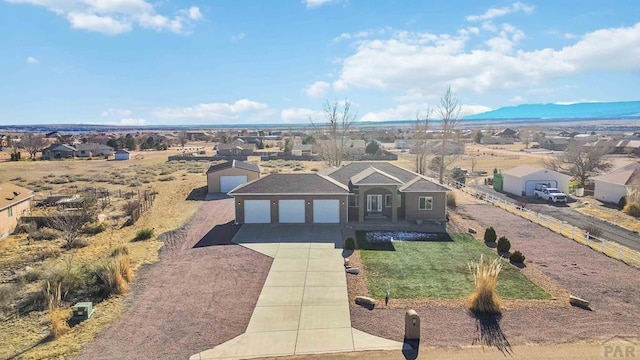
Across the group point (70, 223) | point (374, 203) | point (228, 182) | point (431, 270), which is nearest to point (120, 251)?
point (70, 223)

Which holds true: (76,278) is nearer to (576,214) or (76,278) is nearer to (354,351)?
(354,351)

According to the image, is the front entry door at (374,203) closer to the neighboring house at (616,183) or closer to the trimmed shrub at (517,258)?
the trimmed shrub at (517,258)

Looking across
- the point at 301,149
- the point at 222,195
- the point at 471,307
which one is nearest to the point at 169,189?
the point at 222,195

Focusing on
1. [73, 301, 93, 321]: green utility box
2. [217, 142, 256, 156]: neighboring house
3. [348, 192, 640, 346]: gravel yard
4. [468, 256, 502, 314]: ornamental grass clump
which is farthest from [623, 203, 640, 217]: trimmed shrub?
[217, 142, 256, 156]: neighboring house

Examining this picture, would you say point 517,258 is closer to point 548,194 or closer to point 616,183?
point 548,194

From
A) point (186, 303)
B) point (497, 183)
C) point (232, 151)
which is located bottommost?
point (186, 303)

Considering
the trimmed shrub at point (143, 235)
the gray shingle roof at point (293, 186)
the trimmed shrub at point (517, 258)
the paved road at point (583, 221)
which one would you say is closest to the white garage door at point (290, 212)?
the gray shingle roof at point (293, 186)
